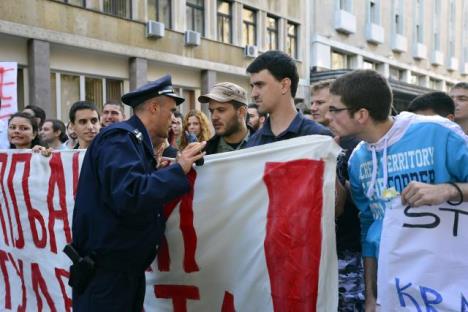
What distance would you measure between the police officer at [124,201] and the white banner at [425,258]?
986 mm

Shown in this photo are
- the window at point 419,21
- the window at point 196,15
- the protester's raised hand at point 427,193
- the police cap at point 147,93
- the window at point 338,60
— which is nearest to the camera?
the protester's raised hand at point 427,193

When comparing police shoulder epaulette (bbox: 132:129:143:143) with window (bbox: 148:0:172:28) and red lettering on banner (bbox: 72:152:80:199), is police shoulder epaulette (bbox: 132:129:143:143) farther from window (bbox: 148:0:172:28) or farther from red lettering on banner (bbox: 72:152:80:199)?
window (bbox: 148:0:172:28)

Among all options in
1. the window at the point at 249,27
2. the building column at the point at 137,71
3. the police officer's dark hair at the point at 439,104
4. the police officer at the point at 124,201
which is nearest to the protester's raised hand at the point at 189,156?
the police officer at the point at 124,201

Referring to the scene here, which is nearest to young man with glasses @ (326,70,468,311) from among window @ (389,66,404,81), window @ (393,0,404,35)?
window @ (389,66,404,81)

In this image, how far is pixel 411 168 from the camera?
7.39ft

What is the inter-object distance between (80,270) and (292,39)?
21119 millimetres

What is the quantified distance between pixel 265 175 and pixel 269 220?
0.76 ft

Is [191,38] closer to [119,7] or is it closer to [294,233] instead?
[119,7]

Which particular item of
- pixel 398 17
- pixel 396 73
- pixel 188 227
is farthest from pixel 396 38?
pixel 188 227

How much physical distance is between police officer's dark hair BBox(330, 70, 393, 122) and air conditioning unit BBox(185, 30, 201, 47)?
49.3ft

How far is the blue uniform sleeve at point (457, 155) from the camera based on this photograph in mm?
2168

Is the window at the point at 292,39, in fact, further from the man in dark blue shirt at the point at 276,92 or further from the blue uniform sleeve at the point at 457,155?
the blue uniform sleeve at the point at 457,155

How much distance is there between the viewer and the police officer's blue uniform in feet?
8.34

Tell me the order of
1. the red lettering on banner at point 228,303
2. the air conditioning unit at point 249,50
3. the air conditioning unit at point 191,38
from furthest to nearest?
1. the air conditioning unit at point 249,50
2. the air conditioning unit at point 191,38
3. the red lettering on banner at point 228,303
